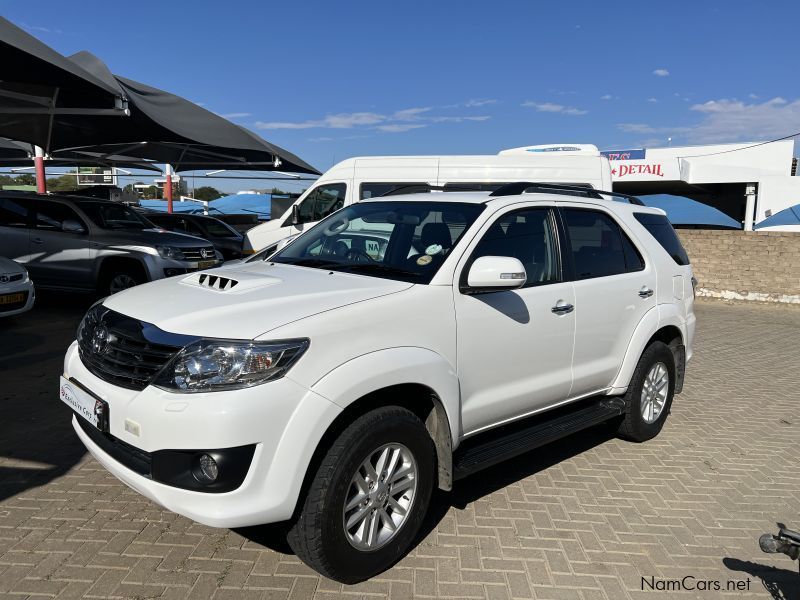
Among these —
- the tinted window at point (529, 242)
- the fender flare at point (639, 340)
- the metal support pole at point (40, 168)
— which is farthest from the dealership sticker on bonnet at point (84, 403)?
the metal support pole at point (40, 168)

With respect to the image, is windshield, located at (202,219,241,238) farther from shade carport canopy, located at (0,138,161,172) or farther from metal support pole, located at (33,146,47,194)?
metal support pole, located at (33,146,47,194)

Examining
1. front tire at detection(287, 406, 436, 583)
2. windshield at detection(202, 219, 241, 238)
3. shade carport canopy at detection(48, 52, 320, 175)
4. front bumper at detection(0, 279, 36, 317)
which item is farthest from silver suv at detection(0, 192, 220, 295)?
front tire at detection(287, 406, 436, 583)

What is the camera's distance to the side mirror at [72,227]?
9.62 meters

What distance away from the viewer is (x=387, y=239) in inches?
156

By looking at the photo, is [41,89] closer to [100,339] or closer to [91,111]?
[91,111]

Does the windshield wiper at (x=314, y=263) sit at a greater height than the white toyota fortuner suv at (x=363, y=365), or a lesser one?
greater

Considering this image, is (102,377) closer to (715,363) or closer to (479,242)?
(479,242)

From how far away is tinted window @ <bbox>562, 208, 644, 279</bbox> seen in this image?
4.17 metres

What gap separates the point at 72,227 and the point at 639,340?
8.74 m

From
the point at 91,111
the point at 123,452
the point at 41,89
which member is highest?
the point at 41,89

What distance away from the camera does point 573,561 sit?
127 inches

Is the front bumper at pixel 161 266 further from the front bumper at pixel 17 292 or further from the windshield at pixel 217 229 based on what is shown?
the windshield at pixel 217 229

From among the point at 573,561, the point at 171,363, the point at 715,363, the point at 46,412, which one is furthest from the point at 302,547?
the point at 715,363

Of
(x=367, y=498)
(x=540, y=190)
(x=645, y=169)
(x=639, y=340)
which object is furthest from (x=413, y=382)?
(x=645, y=169)
